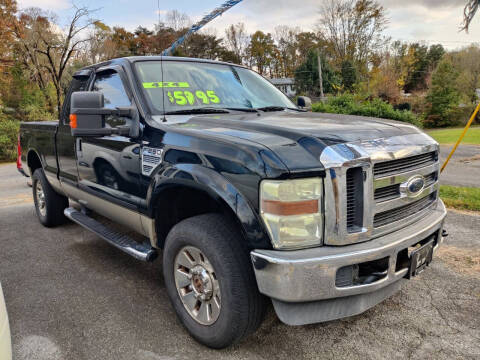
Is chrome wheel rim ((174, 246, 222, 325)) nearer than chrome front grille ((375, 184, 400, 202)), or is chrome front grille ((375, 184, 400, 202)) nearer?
chrome front grille ((375, 184, 400, 202))

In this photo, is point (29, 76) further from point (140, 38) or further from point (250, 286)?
point (250, 286)

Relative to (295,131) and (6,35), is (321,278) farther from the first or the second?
(6,35)

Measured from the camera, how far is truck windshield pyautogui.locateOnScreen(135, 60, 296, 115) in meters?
3.15

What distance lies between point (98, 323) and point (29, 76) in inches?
1071

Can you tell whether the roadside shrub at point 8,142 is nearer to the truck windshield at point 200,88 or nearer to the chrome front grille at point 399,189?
the truck windshield at point 200,88

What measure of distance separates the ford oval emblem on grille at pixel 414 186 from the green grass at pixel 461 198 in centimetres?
366

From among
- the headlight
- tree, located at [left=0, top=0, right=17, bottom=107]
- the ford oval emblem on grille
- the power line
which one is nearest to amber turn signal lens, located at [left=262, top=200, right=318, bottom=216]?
the headlight

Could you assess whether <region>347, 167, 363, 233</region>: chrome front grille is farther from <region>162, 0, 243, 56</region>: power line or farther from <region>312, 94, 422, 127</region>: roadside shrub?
<region>312, 94, 422, 127</region>: roadside shrub

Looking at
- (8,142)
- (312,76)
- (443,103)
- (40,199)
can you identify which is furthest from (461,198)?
(312,76)

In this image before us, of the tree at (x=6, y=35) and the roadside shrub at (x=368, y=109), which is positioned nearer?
the roadside shrub at (x=368, y=109)

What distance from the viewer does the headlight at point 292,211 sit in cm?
200

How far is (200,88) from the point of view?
342cm

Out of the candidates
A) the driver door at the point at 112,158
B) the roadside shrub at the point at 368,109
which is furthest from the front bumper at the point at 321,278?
the roadside shrub at the point at 368,109

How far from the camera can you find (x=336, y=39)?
33.5 meters
